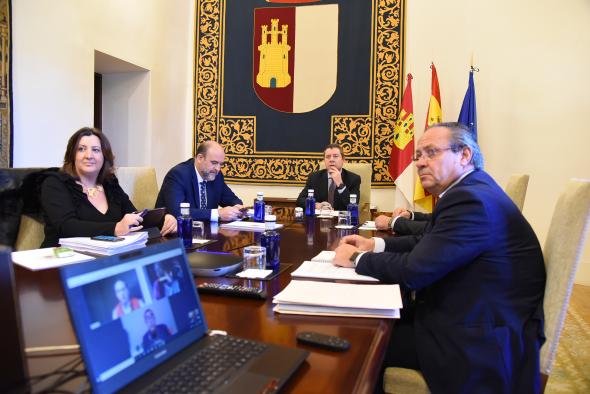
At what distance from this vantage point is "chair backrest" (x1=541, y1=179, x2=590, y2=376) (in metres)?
1.12

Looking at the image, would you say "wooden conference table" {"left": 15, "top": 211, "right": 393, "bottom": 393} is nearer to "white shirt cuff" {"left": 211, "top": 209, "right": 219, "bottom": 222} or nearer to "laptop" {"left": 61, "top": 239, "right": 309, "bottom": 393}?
"laptop" {"left": 61, "top": 239, "right": 309, "bottom": 393}

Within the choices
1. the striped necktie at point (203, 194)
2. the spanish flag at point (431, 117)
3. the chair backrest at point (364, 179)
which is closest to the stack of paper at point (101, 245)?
the striped necktie at point (203, 194)

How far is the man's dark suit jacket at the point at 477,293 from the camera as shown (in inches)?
44.2

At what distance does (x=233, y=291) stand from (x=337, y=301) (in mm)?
254

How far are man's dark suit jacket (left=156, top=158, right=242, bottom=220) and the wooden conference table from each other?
139 cm

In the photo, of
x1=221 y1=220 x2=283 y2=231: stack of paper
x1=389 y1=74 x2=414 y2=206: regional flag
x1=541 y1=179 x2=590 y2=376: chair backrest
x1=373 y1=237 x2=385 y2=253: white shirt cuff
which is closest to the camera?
x1=541 y1=179 x2=590 y2=376: chair backrest

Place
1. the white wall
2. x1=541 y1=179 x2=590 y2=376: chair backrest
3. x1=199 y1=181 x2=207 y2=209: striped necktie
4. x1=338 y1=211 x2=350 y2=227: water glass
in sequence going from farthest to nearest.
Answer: the white wall
x1=199 y1=181 x2=207 y2=209: striped necktie
x1=338 y1=211 x2=350 y2=227: water glass
x1=541 y1=179 x2=590 y2=376: chair backrest

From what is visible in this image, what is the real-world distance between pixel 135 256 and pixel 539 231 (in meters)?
4.31

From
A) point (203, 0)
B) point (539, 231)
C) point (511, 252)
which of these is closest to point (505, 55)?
point (539, 231)

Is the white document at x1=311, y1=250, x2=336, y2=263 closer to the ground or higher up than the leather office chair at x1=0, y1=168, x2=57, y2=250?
closer to the ground

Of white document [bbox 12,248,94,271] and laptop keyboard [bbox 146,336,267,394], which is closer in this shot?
laptop keyboard [bbox 146,336,267,394]

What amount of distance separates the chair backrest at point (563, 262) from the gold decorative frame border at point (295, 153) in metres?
3.48

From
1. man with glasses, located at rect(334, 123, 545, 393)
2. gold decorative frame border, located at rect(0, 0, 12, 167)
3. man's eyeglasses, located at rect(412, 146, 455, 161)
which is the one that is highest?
gold decorative frame border, located at rect(0, 0, 12, 167)

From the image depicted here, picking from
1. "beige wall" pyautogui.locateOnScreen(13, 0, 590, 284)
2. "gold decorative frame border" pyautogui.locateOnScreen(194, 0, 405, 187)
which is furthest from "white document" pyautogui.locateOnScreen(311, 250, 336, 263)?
"gold decorative frame border" pyautogui.locateOnScreen(194, 0, 405, 187)
